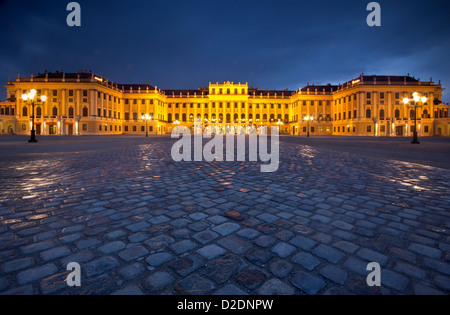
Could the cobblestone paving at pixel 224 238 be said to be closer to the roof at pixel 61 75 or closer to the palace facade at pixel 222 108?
the palace facade at pixel 222 108

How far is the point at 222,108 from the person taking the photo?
237 feet

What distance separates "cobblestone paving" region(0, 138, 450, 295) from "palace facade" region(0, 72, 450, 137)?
3919 cm

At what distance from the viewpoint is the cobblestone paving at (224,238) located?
1.73m

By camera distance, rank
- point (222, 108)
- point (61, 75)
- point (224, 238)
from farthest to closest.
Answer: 1. point (222, 108)
2. point (61, 75)
3. point (224, 238)

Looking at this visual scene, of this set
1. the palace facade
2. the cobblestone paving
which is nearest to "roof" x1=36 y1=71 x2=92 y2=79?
the palace facade

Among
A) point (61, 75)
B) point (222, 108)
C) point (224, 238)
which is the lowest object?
point (224, 238)

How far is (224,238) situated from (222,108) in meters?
71.6

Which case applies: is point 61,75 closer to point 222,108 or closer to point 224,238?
point 222,108

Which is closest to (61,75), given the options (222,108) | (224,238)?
(222,108)

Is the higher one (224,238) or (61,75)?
(61,75)

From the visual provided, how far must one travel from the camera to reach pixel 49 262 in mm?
1969

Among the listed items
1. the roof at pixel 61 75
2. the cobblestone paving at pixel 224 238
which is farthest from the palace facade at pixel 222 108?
the cobblestone paving at pixel 224 238
